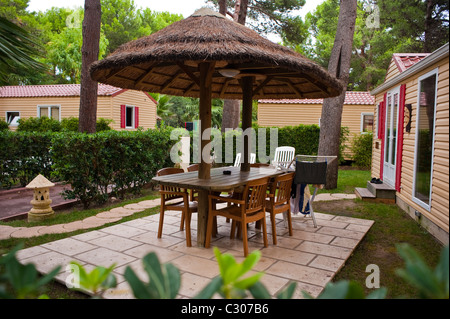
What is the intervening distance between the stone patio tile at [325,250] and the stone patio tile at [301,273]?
1.75 ft

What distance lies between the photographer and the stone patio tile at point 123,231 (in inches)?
177

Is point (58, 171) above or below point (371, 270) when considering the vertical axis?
above

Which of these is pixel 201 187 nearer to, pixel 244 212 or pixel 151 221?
pixel 244 212

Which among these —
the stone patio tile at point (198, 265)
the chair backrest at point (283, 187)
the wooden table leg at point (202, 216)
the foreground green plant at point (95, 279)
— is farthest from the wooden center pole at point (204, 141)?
the foreground green plant at point (95, 279)

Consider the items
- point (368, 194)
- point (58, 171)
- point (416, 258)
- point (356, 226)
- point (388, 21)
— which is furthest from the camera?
point (388, 21)

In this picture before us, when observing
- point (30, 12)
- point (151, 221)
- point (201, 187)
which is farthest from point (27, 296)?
point (30, 12)

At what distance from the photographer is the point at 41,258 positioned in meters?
3.62

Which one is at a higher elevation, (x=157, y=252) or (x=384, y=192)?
(x=384, y=192)

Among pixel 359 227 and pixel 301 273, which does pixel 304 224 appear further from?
pixel 301 273

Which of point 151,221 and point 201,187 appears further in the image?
point 151,221

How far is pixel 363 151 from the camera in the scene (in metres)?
13.5

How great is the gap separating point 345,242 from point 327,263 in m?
0.87

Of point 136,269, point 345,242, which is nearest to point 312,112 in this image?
point 345,242

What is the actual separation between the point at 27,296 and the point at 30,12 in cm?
3241
